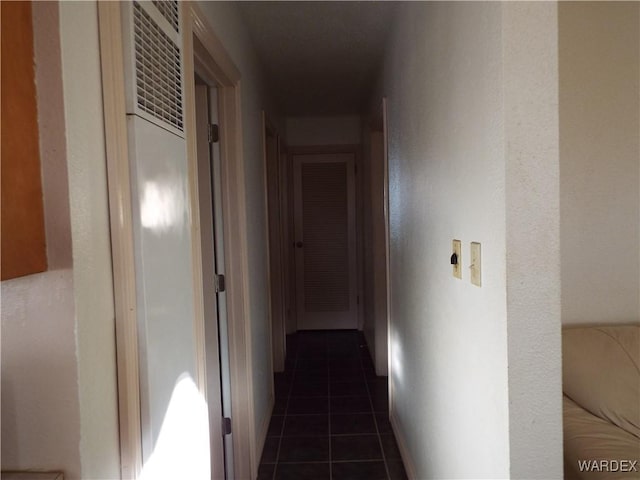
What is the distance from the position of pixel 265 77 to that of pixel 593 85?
205 centimetres

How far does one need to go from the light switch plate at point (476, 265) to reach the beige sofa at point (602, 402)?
2.25ft

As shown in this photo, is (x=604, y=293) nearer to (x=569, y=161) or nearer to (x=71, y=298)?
(x=569, y=161)

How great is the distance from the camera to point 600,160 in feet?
6.29

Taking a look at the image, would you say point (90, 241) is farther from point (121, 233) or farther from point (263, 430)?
point (263, 430)

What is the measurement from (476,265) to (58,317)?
958 mm

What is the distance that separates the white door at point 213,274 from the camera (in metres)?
2.02

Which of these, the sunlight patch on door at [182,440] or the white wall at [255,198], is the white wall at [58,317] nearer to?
the sunlight patch on door at [182,440]

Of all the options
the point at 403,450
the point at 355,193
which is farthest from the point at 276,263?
the point at 403,450

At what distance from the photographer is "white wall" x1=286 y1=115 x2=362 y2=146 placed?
478cm

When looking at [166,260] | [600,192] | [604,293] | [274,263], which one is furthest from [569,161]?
[274,263]

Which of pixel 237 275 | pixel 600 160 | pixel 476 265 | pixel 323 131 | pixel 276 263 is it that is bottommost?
pixel 276 263

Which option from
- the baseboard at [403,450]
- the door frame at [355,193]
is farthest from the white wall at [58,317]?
the door frame at [355,193]

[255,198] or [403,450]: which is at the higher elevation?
[255,198]

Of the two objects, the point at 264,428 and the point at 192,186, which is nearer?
the point at 192,186
